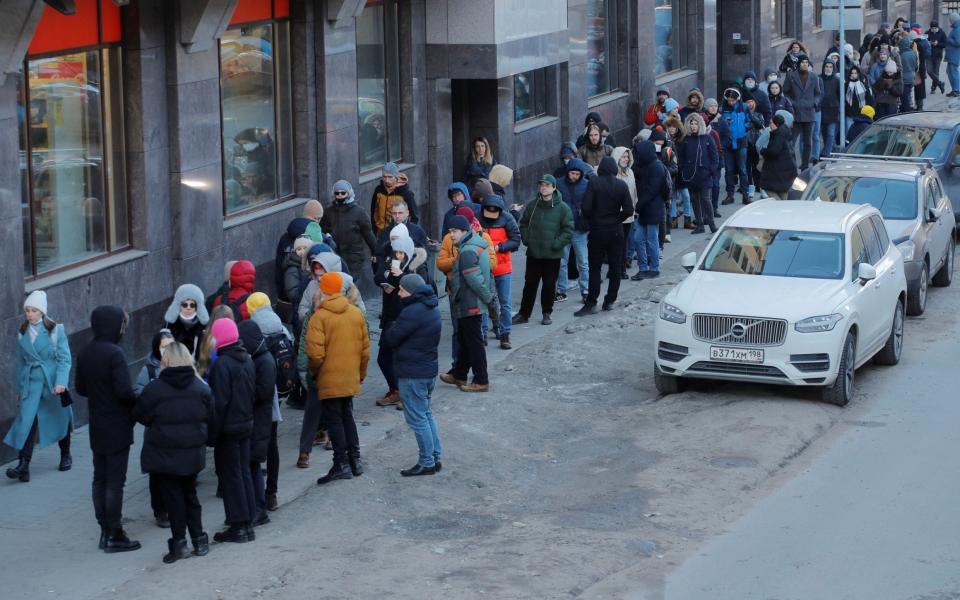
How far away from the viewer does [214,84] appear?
15422 millimetres

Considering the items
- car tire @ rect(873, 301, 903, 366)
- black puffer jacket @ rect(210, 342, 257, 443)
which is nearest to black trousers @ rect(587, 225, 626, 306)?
car tire @ rect(873, 301, 903, 366)

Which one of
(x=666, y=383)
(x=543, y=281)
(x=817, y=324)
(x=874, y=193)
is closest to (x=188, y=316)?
(x=666, y=383)

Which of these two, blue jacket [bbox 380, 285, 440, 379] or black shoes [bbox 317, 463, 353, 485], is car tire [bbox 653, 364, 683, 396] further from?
black shoes [bbox 317, 463, 353, 485]

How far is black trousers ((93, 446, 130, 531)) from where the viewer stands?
10.3 m

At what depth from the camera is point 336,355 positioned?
37.9ft

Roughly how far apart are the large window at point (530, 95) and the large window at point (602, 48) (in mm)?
2461

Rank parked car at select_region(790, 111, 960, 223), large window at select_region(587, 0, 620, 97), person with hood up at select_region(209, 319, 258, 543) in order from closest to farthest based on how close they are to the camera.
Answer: person with hood up at select_region(209, 319, 258, 543) → parked car at select_region(790, 111, 960, 223) → large window at select_region(587, 0, 620, 97)

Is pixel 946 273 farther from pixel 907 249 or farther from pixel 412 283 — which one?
pixel 412 283

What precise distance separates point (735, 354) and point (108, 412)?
224 inches

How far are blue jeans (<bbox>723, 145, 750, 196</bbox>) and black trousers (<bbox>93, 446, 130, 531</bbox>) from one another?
52.2ft

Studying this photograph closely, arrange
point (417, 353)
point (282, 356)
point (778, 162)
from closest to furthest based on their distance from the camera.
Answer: point (282, 356) → point (417, 353) → point (778, 162)

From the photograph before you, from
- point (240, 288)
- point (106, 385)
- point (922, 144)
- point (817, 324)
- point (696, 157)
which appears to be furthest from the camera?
point (922, 144)

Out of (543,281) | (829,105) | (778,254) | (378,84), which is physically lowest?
(543,281)

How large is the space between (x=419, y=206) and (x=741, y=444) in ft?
27.4
